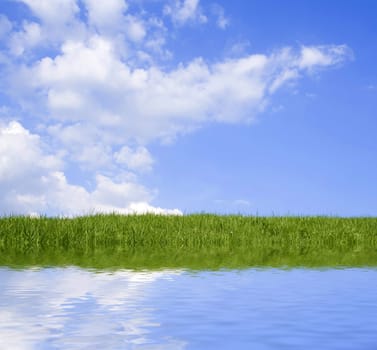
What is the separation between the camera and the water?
777cm

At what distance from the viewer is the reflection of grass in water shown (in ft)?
61.6

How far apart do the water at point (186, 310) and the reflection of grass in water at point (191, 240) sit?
404 cm

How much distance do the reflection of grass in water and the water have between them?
4.04 metres

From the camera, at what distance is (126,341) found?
7.64m

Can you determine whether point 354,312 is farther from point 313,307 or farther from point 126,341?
point 126,341

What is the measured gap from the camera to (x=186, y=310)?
972cm

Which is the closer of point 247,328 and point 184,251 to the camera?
point 247,328

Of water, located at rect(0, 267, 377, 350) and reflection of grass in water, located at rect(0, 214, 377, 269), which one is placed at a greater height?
reflection of grass in water, located at rect(0, 214, 377, 269)

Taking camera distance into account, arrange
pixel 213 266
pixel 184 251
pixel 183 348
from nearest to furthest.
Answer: pixel 183 348, pixel 213 266, pixel 184 251

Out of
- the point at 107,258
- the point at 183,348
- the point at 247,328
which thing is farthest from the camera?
the point at 107,258

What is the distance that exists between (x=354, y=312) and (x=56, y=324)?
4589mm

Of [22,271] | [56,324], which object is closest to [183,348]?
[56,324]

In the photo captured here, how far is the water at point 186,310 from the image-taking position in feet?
25.5

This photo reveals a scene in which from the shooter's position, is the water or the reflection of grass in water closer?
the water
